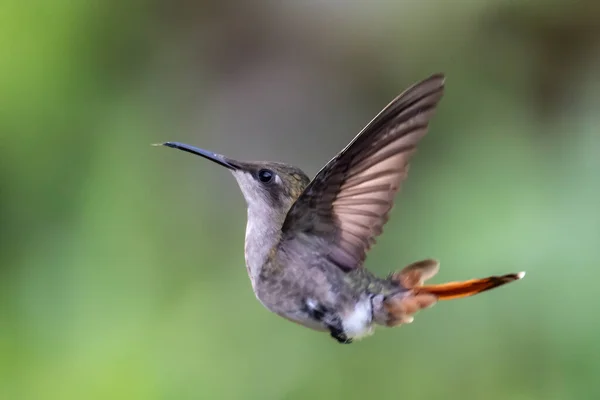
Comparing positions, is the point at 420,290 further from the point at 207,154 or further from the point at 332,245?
the point at 207,154

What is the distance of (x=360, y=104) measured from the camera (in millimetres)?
2119

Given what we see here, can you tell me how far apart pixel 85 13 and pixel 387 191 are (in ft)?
4.89

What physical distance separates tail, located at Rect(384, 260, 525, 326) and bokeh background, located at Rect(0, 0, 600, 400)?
0.95 meters

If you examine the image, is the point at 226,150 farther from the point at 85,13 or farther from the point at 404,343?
the point at 404,343

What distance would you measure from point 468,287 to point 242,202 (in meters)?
1.43

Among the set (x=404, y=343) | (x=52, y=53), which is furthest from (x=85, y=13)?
(x=404, y=343)

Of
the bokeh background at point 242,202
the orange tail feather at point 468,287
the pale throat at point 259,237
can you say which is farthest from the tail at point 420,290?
the bokeh background at point 242,202

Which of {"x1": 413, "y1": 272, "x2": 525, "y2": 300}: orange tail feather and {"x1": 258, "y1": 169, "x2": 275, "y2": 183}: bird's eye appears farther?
{"x1": 258, "y1": 169, "x2": 275, "y2": 183}: bird's eye

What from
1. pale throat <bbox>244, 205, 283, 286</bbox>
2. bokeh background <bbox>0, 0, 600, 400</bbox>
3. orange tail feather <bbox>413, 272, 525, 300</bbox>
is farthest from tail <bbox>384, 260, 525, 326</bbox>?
bokeh background <bbox>0, 0, 600, 400</bbox>

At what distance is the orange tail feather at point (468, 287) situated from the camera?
25.3 inches

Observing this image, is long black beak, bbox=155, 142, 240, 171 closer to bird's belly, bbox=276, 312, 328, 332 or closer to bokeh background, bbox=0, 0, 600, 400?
bird's belly, bbox=276, 312, 328, 332

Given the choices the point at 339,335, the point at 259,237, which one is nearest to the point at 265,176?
the point at 259,237

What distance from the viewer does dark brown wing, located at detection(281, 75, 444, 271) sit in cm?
57

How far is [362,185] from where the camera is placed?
71cm
